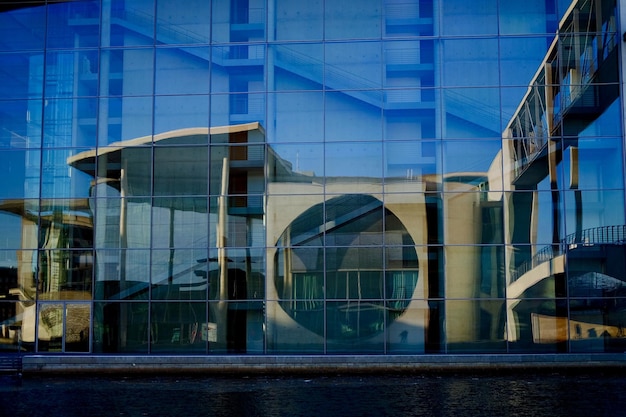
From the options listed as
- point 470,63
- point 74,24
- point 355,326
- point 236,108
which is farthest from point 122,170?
point 470,63

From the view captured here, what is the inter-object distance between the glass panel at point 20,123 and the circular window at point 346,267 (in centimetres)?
883

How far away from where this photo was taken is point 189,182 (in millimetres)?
23594

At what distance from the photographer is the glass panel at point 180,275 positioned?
23.2m

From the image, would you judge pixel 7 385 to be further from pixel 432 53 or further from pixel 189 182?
pixel 432 53

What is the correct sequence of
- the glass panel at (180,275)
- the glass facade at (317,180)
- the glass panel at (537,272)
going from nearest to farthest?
the glass panel at (537,272) → the glass facade at (317,180) → the glass panel at (180,275)

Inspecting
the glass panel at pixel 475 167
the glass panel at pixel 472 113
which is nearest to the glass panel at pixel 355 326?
the glass panel at pixel 475 167

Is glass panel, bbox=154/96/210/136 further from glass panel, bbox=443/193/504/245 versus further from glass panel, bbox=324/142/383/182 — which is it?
glass panel, bbox=443/193/504/245

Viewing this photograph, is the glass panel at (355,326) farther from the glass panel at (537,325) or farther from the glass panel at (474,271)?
the glass panel at (537,325)

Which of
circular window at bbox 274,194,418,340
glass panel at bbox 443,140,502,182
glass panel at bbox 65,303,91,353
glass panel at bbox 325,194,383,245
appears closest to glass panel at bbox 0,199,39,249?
glass panel at bbox 65,303,91,353

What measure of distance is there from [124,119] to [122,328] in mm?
6594

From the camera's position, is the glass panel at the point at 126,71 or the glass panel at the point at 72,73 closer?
the glass panel at the point at 126,71

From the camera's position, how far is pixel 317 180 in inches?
910

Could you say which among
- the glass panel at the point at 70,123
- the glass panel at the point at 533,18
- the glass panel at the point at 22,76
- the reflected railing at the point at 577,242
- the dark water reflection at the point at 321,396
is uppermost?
the glass panel at the point at 533,18

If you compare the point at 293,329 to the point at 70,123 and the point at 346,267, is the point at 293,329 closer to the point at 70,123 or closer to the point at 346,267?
the point at 346,267
